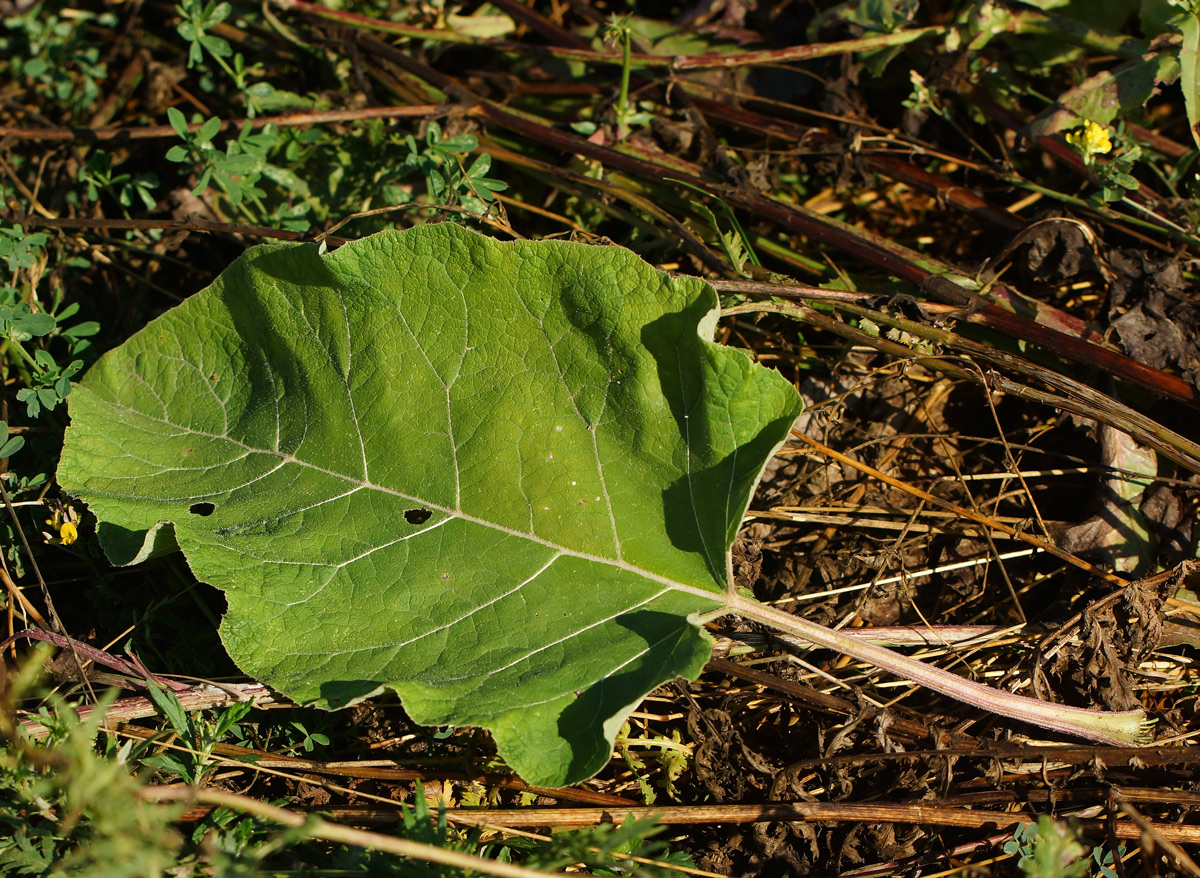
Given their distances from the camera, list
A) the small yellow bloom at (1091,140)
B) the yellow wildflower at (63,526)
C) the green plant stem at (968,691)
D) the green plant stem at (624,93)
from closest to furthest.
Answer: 1. the green plant stem at (968,691)
2. the yellow wildflower at (63,526)
3. the small yellow bloom at (1091,140)
4. the green plant stem at (624,93)

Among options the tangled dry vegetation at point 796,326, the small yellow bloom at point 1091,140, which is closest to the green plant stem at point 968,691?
the tangled dry vegetation at point 796,326

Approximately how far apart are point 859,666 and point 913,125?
6.70 ft

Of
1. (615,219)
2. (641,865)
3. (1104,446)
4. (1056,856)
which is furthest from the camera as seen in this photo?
(615,219)

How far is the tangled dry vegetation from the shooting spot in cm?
227

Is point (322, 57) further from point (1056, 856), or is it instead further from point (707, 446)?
point (1056, 856)

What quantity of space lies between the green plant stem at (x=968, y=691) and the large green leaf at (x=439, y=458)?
181mm

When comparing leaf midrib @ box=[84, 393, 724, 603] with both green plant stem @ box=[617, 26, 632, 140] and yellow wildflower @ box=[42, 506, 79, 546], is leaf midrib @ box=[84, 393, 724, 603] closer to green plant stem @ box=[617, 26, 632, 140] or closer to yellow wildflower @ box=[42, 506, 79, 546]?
yellow wildflower @ box=[42, 506, 79, 546]

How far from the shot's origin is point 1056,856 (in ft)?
5.36

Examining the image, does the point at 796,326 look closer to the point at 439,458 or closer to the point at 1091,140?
the point at 1091,140

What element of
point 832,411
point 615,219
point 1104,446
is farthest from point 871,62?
point 1104,446

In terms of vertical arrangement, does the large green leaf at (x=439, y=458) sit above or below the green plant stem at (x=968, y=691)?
above

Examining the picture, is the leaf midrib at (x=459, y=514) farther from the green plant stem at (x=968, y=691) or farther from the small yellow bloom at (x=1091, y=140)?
the small yellow bloom at (x=1091, y=140)

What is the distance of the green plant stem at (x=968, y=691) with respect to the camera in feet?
7.19

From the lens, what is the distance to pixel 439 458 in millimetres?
2385
